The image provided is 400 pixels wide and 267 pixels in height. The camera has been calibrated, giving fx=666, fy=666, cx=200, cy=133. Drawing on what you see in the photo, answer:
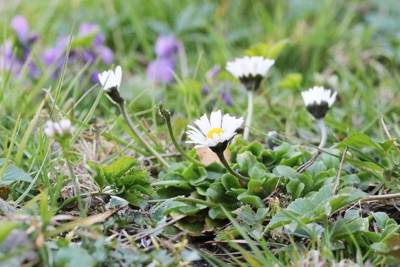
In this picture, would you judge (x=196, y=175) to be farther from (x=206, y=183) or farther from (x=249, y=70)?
(x=249, y=70)

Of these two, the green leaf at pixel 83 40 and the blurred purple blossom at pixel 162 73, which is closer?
the green leaf at pixel 83 40

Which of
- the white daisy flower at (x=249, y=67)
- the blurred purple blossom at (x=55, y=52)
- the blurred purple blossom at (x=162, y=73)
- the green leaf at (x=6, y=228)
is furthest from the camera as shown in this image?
the blurred purple blossom at (x=162, y=73)

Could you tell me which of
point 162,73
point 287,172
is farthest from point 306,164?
point 162,73

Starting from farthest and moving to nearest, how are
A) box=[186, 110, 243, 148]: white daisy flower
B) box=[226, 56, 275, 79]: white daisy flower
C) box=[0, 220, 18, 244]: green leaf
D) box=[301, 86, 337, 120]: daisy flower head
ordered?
1. box=[226, 56, 275, 79]: white daisy flower
2. box=[301, 86, 337, 120]: daisy flower head
3. box=[186, 110, 243, 148]: white daisy flower
4. box=[0, 220, 18, 244]: green leaf

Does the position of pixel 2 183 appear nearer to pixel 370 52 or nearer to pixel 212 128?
pixel 212 128

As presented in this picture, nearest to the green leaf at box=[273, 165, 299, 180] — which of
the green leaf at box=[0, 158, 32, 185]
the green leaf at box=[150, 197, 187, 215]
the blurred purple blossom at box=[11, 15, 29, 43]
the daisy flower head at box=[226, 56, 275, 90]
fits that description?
the green leaf at box=[150, 197, 187, 215]

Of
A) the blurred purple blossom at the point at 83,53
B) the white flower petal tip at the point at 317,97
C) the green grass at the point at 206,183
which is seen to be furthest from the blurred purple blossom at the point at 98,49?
→ the white flower petal tip at the point at 317,97

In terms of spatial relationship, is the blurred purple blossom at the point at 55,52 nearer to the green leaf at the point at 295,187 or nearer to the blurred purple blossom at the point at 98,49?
the blurred purple blossom at the point at 98,49

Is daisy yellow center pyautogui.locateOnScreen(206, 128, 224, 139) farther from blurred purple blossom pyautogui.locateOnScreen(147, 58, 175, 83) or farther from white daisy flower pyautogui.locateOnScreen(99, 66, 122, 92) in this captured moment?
blurred purple blossom pyautogui.locateOnScreen(147, 58, 175, 83)
